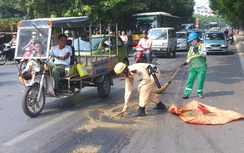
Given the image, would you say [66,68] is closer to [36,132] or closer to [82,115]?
[82,115]

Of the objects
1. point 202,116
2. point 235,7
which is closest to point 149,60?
point 202,116

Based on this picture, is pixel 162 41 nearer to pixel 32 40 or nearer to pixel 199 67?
pixel 199 67

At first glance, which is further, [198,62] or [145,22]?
[145,22]

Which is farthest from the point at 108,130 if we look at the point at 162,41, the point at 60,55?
the point at 162,41

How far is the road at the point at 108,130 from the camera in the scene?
4754 millimetres

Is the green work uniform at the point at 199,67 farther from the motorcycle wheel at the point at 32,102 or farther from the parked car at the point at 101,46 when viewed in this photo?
the motorcycle wheel at the point at 32,102

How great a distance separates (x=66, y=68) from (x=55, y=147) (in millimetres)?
2738

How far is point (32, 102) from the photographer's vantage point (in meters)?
6.48

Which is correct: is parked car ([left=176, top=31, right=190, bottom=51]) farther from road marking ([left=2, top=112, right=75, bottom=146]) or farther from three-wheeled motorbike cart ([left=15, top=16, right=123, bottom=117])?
road marking ([left=2, top=112, right=75, bottom=146])

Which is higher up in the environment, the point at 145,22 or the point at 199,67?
the point at 145,22

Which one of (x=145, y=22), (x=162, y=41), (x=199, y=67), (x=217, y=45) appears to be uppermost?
(x=145, y=22)

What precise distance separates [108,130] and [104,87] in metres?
2.86

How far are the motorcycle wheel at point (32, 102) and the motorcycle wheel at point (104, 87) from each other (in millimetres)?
1792

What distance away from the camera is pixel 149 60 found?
1233 centimetres
